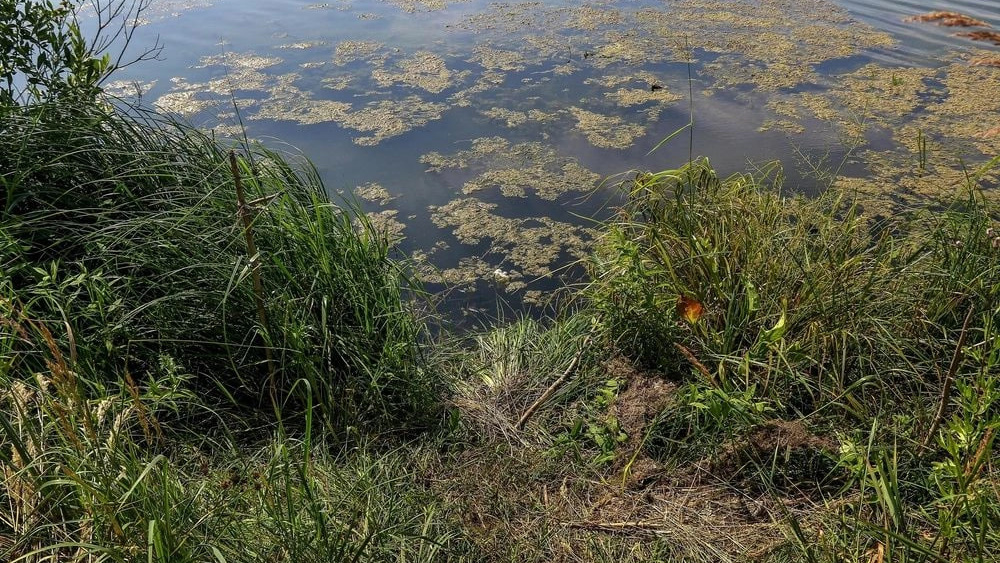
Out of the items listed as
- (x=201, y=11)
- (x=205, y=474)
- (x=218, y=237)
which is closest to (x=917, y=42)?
(x=218, y=237)

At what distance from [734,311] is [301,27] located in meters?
5.16

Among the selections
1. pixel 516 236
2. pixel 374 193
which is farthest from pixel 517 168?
pixel 374 193

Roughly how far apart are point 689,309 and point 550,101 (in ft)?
9.18

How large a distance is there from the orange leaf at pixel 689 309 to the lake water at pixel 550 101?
94 centimetres

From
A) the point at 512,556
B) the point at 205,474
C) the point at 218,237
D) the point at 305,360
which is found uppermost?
the point at 218,237

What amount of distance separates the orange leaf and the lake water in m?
0.94

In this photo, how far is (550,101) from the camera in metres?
4.41

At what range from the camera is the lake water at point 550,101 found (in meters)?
3.34

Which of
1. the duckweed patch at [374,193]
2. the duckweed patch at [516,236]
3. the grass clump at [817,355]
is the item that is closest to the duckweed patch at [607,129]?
the duckweed patch at [516,236]

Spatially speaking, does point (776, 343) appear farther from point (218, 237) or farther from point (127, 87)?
point (127, 87)

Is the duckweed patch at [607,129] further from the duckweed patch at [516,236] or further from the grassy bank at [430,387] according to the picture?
the grassy bank at [430,387]

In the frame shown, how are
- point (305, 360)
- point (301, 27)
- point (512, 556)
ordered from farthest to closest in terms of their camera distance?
point (301, 27)
point (305, 360)
point (512, 556)

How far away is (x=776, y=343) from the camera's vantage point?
1.81 metres

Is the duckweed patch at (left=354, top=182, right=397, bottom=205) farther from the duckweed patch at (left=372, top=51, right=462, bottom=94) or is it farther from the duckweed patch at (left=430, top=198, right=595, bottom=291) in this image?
the duckweed patch at (left=372, top=51, right=462, bottom=94)
